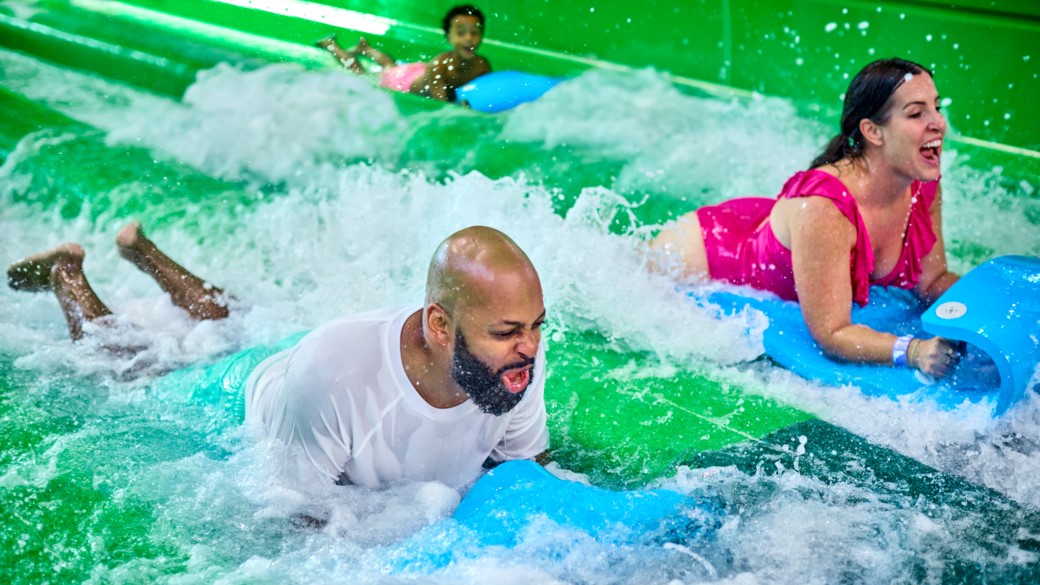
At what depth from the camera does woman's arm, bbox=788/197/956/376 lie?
10.6 ft

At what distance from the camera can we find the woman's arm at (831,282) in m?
3.22

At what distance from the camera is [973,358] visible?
313 centimetres

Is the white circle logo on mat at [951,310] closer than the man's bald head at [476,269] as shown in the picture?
No

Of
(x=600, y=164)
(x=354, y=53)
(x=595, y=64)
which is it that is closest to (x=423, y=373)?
(x=600, y=164)

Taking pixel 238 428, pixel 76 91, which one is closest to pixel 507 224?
pixel 238 428

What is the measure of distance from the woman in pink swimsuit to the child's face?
8.87ft

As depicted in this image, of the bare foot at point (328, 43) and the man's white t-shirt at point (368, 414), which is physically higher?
the bare foot at point (328, 43)

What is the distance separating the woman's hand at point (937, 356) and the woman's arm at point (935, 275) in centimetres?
49

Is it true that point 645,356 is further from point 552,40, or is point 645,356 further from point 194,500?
point 552,40

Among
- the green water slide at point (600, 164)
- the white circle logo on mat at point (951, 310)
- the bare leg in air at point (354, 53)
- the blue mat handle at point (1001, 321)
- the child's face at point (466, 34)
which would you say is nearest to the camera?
the green water slide at point (600, 164)

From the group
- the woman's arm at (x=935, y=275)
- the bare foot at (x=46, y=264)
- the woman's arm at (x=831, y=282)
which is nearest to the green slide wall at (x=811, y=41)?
the woman's arm at (x=935, y=275)

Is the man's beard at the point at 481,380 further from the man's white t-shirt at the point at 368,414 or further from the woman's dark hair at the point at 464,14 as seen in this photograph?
the woman's dark hair at the point at 464,14

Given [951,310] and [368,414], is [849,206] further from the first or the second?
[368,414]

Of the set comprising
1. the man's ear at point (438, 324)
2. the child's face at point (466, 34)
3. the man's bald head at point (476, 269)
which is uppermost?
the child's face at point (466, 34)
